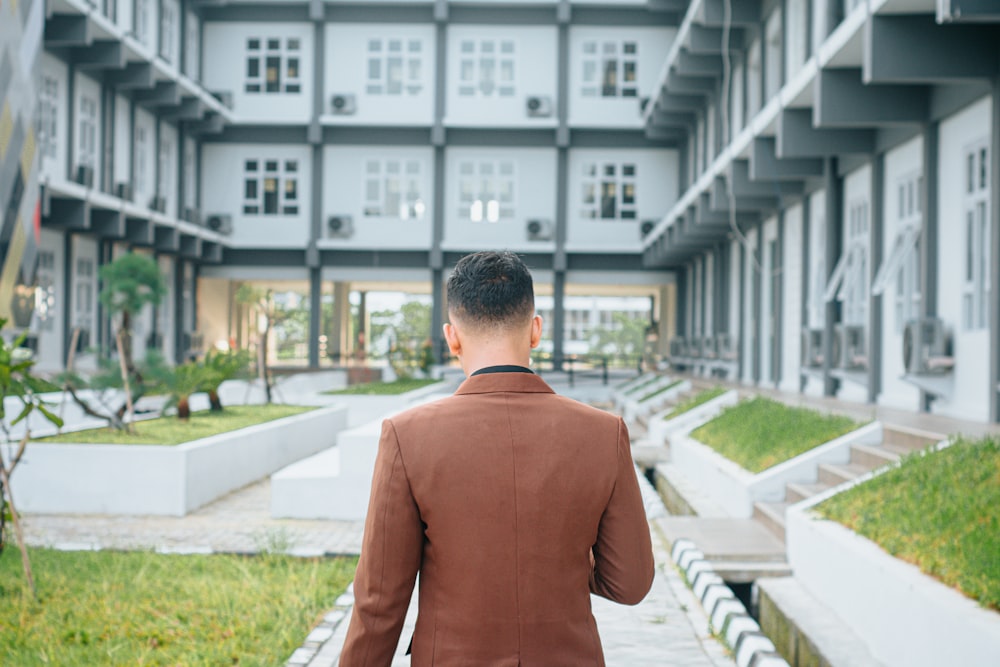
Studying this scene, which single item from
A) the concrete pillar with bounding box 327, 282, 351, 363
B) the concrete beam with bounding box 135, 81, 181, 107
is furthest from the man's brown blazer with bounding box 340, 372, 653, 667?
the concrete pillar with bounding box 327, 282, 351, 363

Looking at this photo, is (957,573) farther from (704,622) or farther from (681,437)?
(681,437)

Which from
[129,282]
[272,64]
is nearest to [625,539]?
[129,282]

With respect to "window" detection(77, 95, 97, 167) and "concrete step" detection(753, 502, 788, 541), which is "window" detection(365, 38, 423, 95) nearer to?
"window" detection(77, 95, 97, 167)

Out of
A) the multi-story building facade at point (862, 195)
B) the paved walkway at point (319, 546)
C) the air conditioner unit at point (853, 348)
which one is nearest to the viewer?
the paved walkway at point (319, 546)

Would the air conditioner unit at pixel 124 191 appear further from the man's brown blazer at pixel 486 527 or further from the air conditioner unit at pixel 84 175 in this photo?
the man's brown blazer at pixel 486 527

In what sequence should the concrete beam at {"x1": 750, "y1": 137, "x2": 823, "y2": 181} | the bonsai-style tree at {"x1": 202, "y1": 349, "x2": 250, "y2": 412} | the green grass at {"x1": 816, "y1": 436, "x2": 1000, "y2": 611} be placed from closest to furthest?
the green grass at {"x1": 816, "y1": 436, "x2": 1000, "y2": 611}
the bonsai-style tree at {"x1": 202, "y1": 349, "x2": 250, "y2": 412}
the concrete beam at {"x1": 750, "y1": 137, "x2": 823, "y2": 181}

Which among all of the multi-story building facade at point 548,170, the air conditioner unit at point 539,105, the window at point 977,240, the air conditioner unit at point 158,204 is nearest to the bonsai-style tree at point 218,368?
the multi-story building facade at point 548,170

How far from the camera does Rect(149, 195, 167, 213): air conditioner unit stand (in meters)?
25.5

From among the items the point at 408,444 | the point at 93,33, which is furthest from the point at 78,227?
the point at 408,444

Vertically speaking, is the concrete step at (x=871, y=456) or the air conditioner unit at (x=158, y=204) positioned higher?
the air conditioner unit at (x=158, y=204)

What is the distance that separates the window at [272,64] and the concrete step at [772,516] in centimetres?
2530

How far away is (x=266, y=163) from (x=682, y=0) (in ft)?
42.2

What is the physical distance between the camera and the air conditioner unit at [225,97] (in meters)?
30.0

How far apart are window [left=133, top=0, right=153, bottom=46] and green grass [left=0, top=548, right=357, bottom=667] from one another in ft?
67.5
